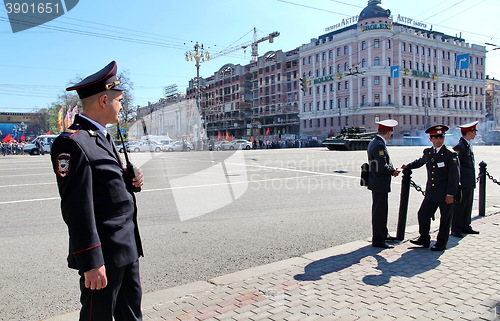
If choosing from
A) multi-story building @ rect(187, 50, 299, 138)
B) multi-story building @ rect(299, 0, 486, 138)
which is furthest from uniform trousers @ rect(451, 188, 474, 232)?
multi-story building @ rect(187, 50, 299, 138)

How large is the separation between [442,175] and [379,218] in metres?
1.08

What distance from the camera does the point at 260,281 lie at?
4.04 m

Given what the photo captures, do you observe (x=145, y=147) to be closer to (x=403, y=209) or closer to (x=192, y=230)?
(x=192, y=230)

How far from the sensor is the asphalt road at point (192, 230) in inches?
163

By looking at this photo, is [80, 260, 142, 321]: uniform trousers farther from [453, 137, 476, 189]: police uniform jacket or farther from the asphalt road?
[453, 137, 476, 189]: police uniform jacket

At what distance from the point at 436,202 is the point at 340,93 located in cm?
7052

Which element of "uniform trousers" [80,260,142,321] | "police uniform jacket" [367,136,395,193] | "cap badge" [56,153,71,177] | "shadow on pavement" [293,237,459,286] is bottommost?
"shadow on pavement" [293,237,459,286]

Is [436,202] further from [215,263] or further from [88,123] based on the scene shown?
[88,123]

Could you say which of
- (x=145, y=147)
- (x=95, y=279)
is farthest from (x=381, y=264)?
(x=145, y=147)

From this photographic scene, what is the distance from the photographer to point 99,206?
2.21m

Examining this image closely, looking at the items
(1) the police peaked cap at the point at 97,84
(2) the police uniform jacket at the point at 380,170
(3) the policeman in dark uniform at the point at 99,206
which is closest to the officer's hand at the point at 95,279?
(3) the policeman in dark uniform at the point at 99,206

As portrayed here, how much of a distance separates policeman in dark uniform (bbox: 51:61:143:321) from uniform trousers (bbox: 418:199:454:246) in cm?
429

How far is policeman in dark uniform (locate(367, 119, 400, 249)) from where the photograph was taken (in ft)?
17.4

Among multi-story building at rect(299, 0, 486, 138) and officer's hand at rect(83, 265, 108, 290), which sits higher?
multi-story building at rect(299, 0, 486, 138)
